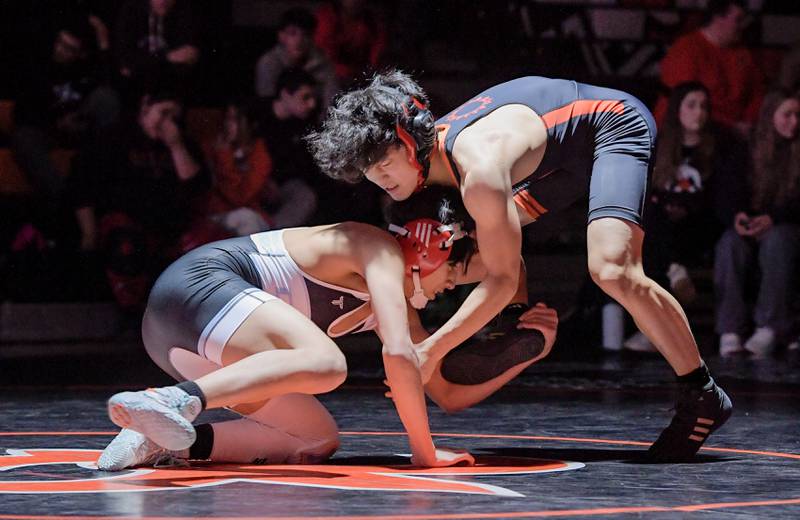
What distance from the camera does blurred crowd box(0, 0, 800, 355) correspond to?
22.8ft

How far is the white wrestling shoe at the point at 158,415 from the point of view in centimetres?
293

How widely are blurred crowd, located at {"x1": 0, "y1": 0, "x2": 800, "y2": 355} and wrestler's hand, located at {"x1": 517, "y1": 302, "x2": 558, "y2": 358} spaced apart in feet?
10.7

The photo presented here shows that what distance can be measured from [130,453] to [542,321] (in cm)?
105

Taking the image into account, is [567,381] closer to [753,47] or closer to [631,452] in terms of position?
[631,452]

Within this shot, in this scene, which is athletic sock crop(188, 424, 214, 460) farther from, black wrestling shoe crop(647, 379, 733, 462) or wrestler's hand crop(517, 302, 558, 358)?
black wrestling shoe crop(647, 379, 733, 462)

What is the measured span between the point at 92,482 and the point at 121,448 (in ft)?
0.63

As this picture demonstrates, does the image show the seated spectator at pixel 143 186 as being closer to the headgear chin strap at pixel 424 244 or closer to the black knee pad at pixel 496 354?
the black knee pad at pixel 496 354

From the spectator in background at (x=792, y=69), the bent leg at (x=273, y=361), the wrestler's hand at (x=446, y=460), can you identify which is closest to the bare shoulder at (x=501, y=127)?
the bent leg at (x=273, y=361)

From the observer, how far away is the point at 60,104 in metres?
7.45

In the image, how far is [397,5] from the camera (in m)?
8.24

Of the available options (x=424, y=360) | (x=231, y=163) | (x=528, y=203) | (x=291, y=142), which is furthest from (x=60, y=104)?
(x=424, y=360)

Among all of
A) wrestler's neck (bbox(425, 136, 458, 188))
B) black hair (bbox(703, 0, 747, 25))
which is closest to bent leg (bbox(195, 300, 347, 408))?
wrestler's neck (bbox(425, 136, 458, 188))

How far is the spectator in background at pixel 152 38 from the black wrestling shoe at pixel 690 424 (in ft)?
14.8

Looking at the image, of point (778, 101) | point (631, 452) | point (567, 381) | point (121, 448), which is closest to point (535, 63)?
point (778, 101)
